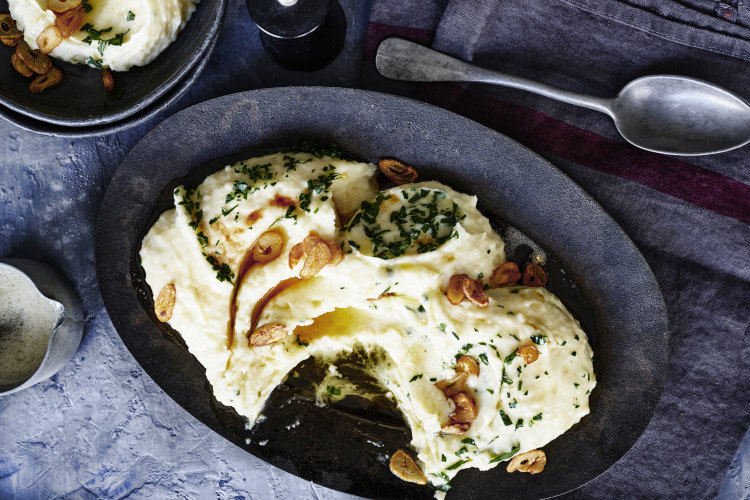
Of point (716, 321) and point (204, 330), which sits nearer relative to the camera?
point (204, 330)

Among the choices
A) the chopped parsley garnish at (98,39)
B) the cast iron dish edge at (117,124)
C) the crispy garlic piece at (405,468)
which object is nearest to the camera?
the chopped parsley garnish at (98,39)

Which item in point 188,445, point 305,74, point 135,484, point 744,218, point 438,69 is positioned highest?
point 438,69

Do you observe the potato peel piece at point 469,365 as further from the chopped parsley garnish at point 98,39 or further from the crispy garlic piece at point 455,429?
the chopped parsley garnish at point 98,39

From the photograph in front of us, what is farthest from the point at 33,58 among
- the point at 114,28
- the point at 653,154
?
the point at 653,154

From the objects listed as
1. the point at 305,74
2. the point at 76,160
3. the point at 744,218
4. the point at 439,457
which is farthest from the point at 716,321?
the point at 76,160

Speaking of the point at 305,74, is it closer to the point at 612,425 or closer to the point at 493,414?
the point at 493,414

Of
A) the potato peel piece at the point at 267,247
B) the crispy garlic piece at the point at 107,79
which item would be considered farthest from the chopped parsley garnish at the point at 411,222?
the crispy garlic piece at the point at 107,79
